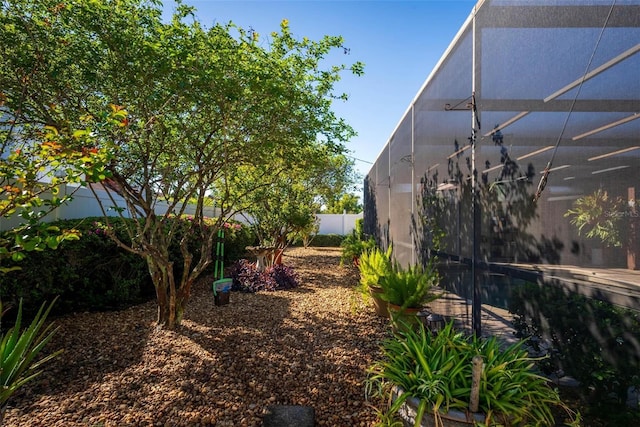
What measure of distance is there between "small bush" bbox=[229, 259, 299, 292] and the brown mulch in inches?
53.8

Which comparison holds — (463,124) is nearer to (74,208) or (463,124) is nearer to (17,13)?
(17,13)

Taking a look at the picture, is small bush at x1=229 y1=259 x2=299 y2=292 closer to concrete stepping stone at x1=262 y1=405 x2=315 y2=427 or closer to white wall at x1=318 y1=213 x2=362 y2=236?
concrete stepping stone at x1=262 y1=405 x2=315 y2=427

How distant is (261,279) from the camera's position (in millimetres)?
6172

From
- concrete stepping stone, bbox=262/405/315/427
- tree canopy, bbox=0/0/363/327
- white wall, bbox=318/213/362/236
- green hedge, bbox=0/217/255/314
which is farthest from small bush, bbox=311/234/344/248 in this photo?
concrete stepping stone, bbox=262/405/315/427

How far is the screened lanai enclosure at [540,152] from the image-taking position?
146 centimetres

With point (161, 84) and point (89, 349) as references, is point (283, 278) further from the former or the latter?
point (161, 84)

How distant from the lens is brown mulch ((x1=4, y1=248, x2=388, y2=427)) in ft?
7.02

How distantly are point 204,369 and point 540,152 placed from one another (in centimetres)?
298

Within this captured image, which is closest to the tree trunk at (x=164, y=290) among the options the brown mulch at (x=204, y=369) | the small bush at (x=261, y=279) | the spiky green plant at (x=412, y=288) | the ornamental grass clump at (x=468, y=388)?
the brown mulch at (x=204, y=369)

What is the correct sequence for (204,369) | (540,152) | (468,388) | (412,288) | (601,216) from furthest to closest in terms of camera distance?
(412,288), (204,369), (540,152), (468,388), (601,216)

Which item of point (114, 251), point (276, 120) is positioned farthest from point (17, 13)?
point (114, 251)

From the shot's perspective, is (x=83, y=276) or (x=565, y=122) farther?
(x=83, y=276)

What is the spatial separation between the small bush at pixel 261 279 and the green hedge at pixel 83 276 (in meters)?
1.54

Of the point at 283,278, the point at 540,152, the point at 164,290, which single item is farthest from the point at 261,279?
the point at 540,152
